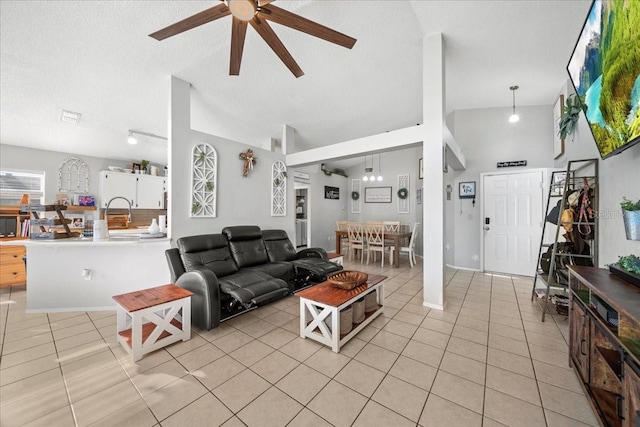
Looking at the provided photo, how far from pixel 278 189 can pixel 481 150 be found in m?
4.10

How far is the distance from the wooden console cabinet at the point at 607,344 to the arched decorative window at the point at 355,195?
6.35 metres

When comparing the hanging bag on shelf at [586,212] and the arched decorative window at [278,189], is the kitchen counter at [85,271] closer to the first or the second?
the arched decorative window at [278,189]

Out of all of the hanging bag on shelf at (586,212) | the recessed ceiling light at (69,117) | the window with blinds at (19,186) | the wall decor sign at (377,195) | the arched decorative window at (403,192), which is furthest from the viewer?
the wall decor sign at (377,195)

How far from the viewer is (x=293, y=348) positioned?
2.06 metres

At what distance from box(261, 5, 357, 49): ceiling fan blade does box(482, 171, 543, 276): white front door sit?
13.8 ft

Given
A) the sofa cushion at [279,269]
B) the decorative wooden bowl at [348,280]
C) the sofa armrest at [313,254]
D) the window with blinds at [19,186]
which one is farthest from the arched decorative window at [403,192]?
the window with blinds at [19,186]

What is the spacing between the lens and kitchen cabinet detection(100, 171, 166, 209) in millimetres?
4859

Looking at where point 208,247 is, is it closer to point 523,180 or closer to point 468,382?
point 468,382

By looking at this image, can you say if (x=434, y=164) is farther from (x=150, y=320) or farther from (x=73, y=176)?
(x=73, y=176)

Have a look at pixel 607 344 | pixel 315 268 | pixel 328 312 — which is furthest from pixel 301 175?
pixel 607 344

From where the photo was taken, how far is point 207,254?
294 cm

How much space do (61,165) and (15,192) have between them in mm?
779

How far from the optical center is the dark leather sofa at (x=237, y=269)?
7.61ft

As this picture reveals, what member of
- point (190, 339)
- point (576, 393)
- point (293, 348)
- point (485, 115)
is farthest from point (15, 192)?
point (485, 115)
